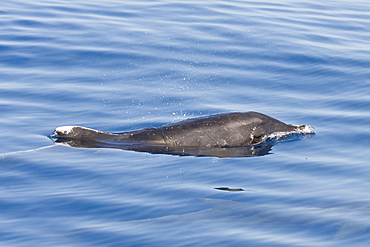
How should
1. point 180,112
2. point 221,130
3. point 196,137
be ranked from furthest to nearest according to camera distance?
point 180,112 < point 221,130 < point 196,137

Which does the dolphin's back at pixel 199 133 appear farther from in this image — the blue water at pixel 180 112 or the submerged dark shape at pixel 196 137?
the blue water at pixel 180 112

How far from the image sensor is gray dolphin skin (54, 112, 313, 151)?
13.0m

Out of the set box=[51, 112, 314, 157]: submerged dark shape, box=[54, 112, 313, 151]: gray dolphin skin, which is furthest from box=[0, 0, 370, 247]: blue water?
box=[54, 112, 313, 151]: gray dolphin skin

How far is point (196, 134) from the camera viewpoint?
1304cm

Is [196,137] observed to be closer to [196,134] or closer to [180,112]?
[196,134]

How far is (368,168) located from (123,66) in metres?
8.60

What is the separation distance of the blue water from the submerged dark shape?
334 millimetres

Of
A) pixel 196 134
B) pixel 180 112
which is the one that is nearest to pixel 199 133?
pixel 196 134

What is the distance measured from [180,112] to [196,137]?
226cm

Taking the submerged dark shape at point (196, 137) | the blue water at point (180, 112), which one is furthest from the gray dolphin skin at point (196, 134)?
the blue water at point (180, 112)

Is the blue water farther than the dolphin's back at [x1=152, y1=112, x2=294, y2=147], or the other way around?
the dolphin's back at [x1=152, y1=112, x2=294, y2=147]

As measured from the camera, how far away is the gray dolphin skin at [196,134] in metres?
13.0

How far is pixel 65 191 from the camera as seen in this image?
1068 cm

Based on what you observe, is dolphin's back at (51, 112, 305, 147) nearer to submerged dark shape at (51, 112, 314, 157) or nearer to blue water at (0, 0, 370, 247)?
submerged dark shape at (51, 112, 314, 157)
